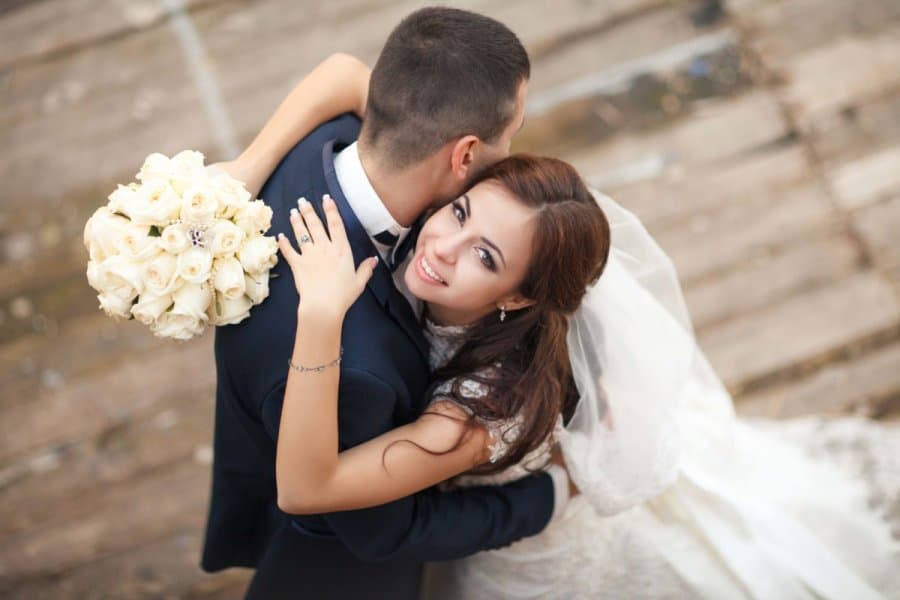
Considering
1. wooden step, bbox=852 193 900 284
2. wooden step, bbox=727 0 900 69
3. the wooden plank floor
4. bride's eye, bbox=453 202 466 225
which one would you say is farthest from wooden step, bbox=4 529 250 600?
wooden step, bbox=727 0 900 69

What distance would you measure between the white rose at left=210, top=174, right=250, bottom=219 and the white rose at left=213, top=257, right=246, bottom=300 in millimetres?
105

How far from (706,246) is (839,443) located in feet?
3.73

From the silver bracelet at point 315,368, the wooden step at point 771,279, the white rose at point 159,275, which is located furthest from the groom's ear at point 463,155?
the wooden step at point 771,279

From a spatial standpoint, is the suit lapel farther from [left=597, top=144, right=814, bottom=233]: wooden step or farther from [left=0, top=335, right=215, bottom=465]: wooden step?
[left=597, top=144, right=814, bottom=233]: wooden step

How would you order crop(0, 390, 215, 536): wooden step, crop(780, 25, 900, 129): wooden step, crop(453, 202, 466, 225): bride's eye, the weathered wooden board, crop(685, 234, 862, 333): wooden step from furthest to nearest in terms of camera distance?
1. crop(780, 25, 900, 129): wooden step
2. the weathered wooden board
3. crop(685, 234, 862, 333): wooden step
4. crop(0, 390, 215, 536): wooden step
5. crop(453, 202, 466, 225): bride's eye

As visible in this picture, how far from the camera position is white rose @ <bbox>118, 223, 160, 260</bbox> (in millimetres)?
1736

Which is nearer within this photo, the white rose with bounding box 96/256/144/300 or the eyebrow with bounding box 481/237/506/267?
the white rose with bounding box 96/256/144/300

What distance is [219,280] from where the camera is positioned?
5.92ft

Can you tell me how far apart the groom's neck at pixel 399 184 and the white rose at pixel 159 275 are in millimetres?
A: 540

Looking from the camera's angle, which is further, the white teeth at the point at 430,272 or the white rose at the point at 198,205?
the white teeth at the point at 430,272

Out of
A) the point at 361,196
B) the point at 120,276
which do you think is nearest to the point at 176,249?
the point at 120,276

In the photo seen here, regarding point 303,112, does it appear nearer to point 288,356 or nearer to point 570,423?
point 288,356

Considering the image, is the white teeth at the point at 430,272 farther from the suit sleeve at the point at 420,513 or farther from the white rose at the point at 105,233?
the white rose at the point at 105,233

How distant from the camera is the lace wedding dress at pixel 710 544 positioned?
2.48 metres
